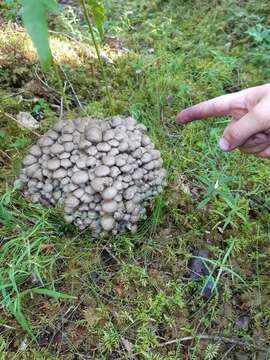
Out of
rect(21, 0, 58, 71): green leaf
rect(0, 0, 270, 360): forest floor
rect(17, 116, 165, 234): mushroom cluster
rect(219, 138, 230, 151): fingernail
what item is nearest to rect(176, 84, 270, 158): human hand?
rect(219, 138, 230, 151): fingernail

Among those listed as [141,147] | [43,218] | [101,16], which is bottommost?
[43,218]

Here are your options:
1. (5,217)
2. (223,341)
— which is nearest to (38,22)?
(5,217)

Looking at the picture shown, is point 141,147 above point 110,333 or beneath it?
above

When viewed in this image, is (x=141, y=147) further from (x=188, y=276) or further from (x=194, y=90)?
(x=194, y=90)

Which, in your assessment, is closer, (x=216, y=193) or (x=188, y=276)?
(x=188, y=276)

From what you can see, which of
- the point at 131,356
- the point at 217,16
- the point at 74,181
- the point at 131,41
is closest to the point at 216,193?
the point at 74,181

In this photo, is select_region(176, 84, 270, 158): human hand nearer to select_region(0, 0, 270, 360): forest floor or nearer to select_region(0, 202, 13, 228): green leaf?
select_region(0, 0, 270, 360): forest floor

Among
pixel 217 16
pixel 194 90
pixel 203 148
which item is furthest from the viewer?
pixel 217 16
